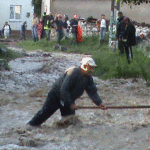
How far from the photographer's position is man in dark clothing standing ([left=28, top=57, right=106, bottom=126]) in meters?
6.09

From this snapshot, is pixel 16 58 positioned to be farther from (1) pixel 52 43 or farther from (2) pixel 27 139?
(2) pixel 27 139

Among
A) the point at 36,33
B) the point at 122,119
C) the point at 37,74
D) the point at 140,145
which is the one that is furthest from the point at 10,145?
the point at 36,33

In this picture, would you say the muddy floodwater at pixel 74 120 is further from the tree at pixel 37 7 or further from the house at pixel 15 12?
the house at pixel 15 12

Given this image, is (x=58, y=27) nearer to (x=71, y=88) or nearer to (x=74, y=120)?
(x=74, y=120)

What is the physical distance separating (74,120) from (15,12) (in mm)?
30433

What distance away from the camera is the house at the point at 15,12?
1394 inches

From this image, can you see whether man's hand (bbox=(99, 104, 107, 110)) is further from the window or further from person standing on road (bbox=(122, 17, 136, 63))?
the window

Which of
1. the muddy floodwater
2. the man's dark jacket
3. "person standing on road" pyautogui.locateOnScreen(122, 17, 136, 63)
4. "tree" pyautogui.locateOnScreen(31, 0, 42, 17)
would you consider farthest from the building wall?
the man's dark jacket

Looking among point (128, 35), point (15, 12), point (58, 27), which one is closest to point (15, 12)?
point (15, 12)

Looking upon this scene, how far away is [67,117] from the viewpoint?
272 inches

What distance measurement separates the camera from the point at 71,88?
629 centimetres

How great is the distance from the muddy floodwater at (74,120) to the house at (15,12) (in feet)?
76.7

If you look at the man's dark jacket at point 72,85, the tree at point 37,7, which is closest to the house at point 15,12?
the tree at point 37,7

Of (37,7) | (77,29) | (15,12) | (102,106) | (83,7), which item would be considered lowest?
(102,106)
